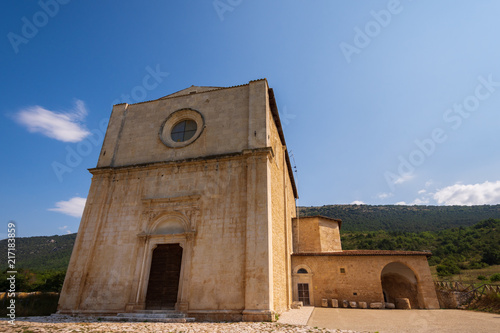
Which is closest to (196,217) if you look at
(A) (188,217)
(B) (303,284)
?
(A) (188,217)

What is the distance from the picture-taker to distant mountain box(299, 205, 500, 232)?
198 feet

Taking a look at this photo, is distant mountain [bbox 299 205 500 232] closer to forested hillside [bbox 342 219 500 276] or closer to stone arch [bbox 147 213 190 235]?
forested hillside [bbox 342 219 500 276]

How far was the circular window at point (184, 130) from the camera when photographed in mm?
14008

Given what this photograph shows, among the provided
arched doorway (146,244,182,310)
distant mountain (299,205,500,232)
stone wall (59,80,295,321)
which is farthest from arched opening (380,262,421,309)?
distant mountain (299,205,500,232)

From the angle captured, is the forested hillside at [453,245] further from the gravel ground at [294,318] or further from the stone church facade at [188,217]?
the gravel ground at [294,318]

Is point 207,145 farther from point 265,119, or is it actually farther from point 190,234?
point 190,234

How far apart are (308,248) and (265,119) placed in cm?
1251

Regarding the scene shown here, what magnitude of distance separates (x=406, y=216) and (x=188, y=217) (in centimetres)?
7781

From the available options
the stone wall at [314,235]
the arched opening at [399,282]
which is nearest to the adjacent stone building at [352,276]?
the arched opening at [399,282]

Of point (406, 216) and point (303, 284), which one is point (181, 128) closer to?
point (303, 284)

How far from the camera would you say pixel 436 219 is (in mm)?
66875

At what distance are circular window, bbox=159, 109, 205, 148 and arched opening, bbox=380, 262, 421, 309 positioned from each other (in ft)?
58.1

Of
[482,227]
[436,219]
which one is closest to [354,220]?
[436,219]

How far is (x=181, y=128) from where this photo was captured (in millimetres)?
14430
